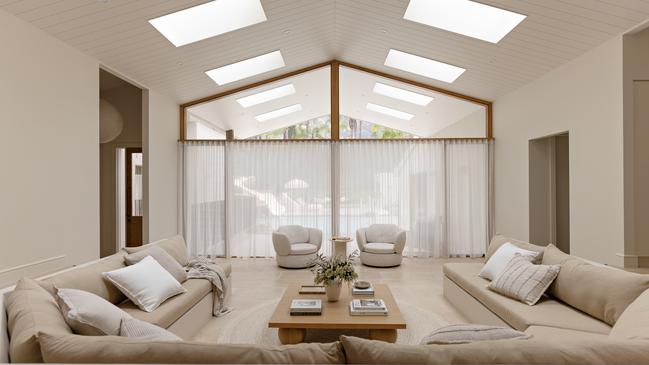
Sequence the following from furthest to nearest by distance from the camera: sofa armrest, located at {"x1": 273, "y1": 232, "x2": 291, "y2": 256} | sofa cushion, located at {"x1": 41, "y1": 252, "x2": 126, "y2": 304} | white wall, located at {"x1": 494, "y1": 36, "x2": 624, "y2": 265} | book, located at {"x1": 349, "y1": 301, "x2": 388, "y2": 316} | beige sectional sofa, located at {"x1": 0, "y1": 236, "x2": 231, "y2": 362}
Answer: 1. sofa armrest, located at {"x1": 273, "y1": 232, "x2": 291, "y2": 256}
2. white wall, located at {"x1": 494, "y1": 36, "x2": 624, "y2": 265}
3. book, located at {"x1": 349, "y1": 301, "x2": 388, "y2": 316}
4. beige sectional sofa, located at {"x1": 0, "y1": 236, "x2": 231, "y2": 362}
5. sofa cushion, located at {"x1": 41, "y1": 252, "x2": 126, "y2": 304}

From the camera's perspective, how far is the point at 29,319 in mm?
1762

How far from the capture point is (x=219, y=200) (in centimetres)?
746

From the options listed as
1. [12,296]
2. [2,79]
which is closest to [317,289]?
[12,296]

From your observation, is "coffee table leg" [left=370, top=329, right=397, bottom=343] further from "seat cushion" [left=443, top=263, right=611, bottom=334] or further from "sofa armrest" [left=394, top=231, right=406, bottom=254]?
"sofa armrest" [left=394, top=231, right=406, bottom=254]

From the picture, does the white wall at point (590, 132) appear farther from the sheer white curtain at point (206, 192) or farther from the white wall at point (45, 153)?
the white wall at point (45, 153)

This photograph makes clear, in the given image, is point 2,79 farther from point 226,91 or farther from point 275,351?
point 226,91

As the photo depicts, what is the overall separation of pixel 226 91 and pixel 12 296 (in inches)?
229

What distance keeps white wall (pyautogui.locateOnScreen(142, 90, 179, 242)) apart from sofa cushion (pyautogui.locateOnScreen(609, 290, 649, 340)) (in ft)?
18.9

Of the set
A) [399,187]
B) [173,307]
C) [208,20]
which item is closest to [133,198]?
[208,20]

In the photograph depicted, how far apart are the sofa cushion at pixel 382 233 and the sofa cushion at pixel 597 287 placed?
150 inches

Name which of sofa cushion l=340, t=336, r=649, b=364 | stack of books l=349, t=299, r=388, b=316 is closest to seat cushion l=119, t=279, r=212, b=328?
stack of books l=349, t=299, r=388, b=316

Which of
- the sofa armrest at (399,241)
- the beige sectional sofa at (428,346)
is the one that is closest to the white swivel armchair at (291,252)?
the sofa armrest at (399,241)

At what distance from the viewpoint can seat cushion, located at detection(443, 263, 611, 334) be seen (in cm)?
255

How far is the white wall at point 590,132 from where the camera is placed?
13.4ft
